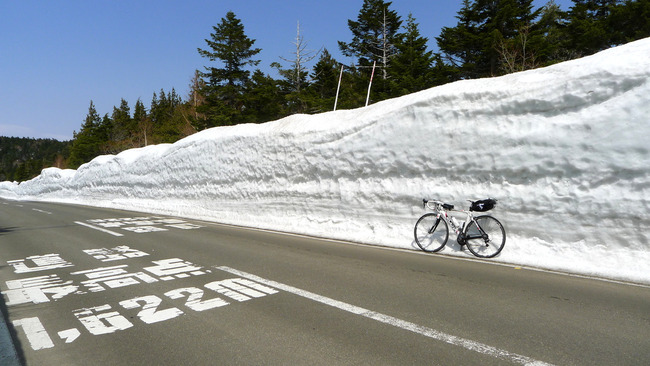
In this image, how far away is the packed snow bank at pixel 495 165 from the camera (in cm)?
630

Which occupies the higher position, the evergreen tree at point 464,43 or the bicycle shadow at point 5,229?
the evergreen tree at point 464,43

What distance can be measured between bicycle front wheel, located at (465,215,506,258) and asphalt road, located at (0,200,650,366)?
0.57m

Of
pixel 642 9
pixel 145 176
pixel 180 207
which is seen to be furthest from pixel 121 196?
pixel 642 9

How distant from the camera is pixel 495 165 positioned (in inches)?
313

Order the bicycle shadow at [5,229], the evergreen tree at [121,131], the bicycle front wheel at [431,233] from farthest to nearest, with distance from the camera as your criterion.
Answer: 1. the evergreen tree at [121,131]
2. the bicycle shadow at [5,229]
3. the bicycle front wheel at [431,233]

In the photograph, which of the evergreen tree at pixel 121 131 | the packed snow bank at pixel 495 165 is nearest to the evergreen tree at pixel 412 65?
the packed snow bank at pixel 495 165

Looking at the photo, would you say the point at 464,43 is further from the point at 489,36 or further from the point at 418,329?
the point at 418,329

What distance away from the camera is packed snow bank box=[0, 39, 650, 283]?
6.30 metres

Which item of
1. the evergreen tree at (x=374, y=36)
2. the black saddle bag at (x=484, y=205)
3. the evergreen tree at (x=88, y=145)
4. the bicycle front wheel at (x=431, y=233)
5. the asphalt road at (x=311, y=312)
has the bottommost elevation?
the asphalt road at (x=311, y=312)

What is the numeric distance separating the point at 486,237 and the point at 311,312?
4288 millimetres

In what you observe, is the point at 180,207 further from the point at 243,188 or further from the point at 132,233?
the point at 132,233

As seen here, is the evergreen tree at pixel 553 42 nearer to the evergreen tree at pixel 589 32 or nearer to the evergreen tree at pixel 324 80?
the evergreen tree at pixel 589 32

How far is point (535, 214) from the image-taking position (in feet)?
23.3

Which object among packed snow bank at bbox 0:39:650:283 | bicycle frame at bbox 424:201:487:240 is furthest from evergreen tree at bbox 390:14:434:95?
bicycle frame at bbox 424:201:487:240
